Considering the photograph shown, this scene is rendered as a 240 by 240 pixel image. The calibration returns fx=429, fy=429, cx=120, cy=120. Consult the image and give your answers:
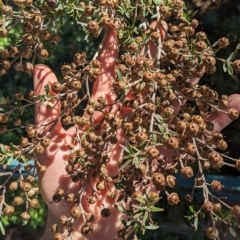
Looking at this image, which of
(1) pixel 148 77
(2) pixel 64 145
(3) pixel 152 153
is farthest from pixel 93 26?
(2) pixel 64 145

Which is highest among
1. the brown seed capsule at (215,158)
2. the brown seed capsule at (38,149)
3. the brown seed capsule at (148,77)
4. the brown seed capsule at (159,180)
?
the brown seed capsule at (148,77)

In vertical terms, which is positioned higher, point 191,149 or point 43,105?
point 191,149

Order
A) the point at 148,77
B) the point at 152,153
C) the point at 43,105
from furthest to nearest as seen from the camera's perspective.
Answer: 1. the point at 43,105
2. the point at 148,77
3. the point at 152,153

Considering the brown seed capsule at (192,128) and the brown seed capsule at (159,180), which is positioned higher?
the brown seed capsule at (192,128)

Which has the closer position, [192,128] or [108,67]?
[192,128]

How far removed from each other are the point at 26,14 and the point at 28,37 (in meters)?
0.07

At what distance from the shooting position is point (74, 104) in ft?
4.74

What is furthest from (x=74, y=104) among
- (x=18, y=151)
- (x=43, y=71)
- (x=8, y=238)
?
(x=8, y=238)

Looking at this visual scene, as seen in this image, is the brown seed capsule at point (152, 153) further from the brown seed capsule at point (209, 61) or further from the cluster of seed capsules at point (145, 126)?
the brown seed capsule at point (209, 61)

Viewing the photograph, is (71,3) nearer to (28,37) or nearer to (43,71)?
(28,37)

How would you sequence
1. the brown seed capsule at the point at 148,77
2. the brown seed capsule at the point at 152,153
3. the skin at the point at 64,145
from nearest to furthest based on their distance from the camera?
the brown seed capsule at the point at 152,153 < the brown seed capsule at the point at 148,77 < the skin at the point at 64,145

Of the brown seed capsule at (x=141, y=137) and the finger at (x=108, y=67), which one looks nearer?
the brown seed capsule at (x=141, y=137)

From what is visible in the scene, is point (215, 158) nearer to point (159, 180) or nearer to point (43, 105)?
point (159, 180)

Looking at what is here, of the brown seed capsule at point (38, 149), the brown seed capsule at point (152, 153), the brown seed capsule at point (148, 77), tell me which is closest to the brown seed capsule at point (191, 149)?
the brown seed capsule at point (152, 153)
